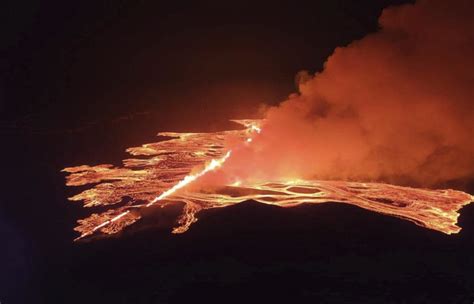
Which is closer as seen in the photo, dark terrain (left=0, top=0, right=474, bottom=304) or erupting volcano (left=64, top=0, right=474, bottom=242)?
dark terrain (left=0, top=0, right=474, bottom=304)

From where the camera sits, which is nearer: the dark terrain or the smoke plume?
the dark terrain

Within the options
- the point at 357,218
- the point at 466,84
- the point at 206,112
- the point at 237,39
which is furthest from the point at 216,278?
the point at 237,39

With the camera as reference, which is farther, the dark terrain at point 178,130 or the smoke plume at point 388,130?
the smoke plume at point 388,130

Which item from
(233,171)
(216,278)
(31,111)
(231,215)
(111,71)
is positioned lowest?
(216,278)

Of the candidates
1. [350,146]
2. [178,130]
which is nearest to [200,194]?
[350,146]

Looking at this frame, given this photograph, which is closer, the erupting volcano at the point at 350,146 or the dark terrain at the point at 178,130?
the dark terrain at the point at 178,130

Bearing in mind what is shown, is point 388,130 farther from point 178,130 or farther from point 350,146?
point 178,130

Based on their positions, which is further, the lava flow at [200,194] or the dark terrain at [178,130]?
the lava flow at [200,194]

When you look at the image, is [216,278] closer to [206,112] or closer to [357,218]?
[357,218]
